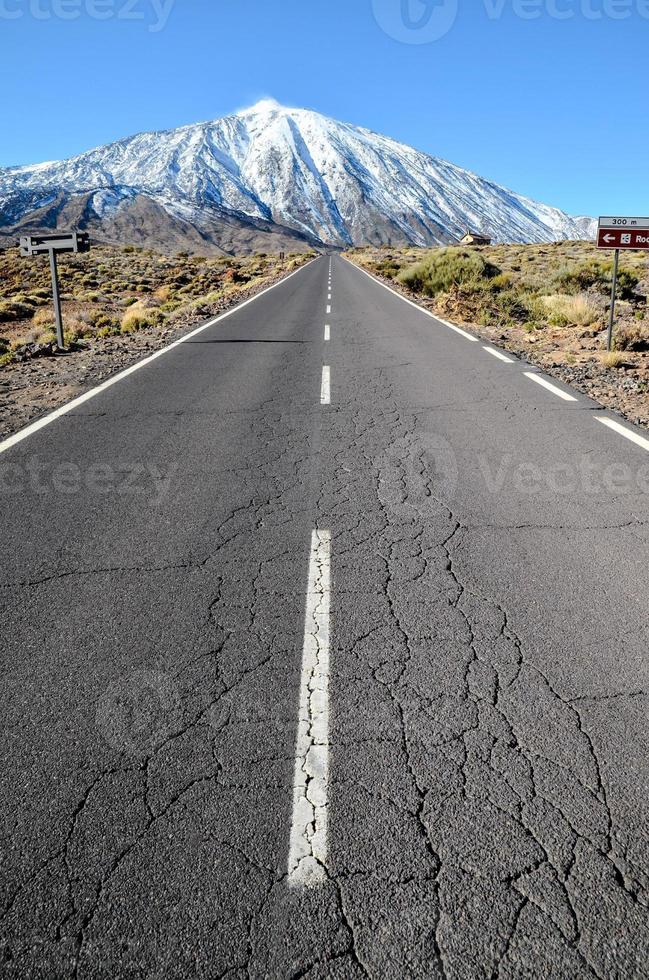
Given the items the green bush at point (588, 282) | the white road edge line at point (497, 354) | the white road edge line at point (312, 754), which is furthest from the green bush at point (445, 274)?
the white road edge line at point (312, 754)

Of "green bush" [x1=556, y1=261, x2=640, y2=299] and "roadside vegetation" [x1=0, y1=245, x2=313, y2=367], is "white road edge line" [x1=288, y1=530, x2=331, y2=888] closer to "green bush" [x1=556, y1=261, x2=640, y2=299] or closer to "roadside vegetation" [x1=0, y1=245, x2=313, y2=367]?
"roadside vegetation" [x1=0, y1=245, x2=313, y2=367]

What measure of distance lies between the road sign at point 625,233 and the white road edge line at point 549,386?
345cm

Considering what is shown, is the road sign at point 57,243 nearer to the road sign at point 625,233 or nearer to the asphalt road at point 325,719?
the asphalt road at point 325,719

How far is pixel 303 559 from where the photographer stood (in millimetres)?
4078

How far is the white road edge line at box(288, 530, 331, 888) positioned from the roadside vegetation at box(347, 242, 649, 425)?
222 inches

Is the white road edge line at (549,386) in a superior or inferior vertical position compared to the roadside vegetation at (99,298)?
inferior

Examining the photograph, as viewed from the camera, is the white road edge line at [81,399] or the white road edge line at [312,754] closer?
the white road edge line at [312,754]

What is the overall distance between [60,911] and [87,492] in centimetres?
370

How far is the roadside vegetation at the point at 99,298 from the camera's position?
55.7 feet

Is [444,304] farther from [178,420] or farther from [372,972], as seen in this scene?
[372,972]

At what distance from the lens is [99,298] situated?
29750 mm

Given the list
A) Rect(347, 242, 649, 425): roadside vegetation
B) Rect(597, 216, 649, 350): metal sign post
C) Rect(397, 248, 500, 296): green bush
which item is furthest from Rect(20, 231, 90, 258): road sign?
Rect(397, 248, 500, 296): green bush

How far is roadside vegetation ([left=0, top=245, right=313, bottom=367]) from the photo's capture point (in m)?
17.0

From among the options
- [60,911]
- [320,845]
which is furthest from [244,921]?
[60,911]
